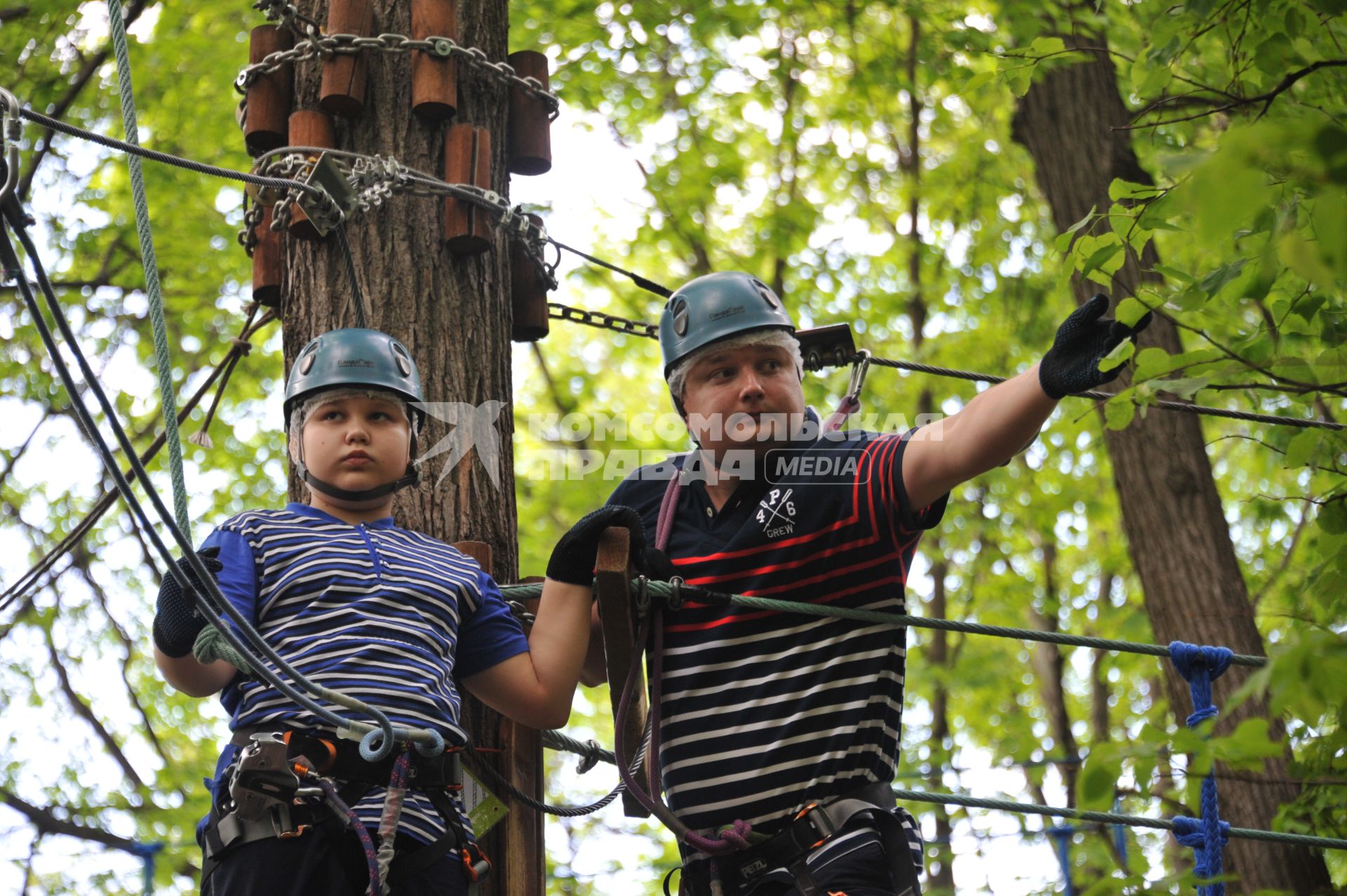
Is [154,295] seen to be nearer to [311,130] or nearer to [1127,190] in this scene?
[311,130]

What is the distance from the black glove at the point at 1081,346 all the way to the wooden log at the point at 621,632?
0.87 m

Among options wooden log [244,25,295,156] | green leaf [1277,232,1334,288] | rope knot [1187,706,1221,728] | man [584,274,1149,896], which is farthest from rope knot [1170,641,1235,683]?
wooden log [244,25,295,156]

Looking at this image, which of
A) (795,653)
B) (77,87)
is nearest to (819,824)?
(795,653)

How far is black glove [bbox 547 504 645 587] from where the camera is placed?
2.65 m

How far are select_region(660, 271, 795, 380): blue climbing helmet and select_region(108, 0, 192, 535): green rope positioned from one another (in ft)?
3.48

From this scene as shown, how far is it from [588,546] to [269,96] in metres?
1.46

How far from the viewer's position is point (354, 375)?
2.66 m

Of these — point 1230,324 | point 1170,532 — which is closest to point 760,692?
point 1230,324

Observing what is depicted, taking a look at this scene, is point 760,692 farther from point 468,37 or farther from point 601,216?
point 601,216

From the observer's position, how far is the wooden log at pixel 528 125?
135 inches

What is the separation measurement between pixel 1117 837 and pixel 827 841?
17.4ft

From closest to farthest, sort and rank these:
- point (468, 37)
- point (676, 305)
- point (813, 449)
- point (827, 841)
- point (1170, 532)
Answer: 1. point (827, 841)
2. point (813, 449)
3. point (676, 305)
4. point (468, 37)
5. point (1170, 532)

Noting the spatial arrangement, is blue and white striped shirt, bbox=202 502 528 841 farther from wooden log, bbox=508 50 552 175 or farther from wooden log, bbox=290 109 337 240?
wooden log, bbox=508 50 552 175

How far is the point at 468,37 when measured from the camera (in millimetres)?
3350
